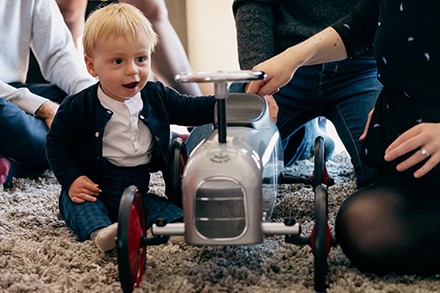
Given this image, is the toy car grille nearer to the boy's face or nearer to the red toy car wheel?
the red toy car wheel

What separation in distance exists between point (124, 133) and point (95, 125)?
46 millimetres

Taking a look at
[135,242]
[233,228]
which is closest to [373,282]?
[233,228]

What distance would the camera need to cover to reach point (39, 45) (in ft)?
5.41

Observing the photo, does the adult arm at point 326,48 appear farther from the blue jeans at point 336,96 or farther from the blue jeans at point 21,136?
the blue jeans at point 21,136

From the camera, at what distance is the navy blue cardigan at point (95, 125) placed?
1.07 metres

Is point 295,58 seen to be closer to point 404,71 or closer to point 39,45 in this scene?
point 404,71

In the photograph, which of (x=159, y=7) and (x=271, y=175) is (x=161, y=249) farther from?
(x=159, y=7)

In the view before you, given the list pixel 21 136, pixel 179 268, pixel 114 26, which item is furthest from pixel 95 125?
pixel 21 136

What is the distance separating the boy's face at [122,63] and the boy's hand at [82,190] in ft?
0.47

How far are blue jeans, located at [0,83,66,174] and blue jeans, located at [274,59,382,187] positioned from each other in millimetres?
508

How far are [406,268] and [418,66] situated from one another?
10.1 inches

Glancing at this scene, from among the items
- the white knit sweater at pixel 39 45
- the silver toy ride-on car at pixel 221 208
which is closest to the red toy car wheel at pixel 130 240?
the silver toy ride-on car at pixel 221 208

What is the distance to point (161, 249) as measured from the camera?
0.99 m

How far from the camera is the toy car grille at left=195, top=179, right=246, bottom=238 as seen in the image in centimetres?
81
